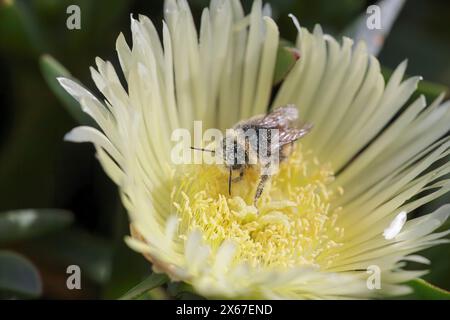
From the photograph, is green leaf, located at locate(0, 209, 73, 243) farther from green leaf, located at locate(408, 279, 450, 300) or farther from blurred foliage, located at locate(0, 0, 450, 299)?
green leaf, located at locate(408, 279, 450, 300)

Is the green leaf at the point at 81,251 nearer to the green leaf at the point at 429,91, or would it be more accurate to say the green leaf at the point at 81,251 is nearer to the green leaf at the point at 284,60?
the green leaf at the point at 284,60

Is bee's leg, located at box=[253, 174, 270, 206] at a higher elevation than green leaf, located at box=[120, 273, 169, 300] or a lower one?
higher

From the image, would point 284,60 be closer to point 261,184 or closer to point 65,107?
point 261,184

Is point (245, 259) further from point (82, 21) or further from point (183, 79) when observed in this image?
point (82, 21)

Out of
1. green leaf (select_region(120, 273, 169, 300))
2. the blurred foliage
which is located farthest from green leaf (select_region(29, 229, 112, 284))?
green leaf (select_region(120, 273, 169, 300))

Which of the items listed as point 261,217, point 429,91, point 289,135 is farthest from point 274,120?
point 429,91

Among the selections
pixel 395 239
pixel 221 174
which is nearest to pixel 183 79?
pixel 221 174

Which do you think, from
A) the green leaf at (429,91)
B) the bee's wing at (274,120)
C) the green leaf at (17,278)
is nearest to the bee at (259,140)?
the bee's wing at (274,120)
